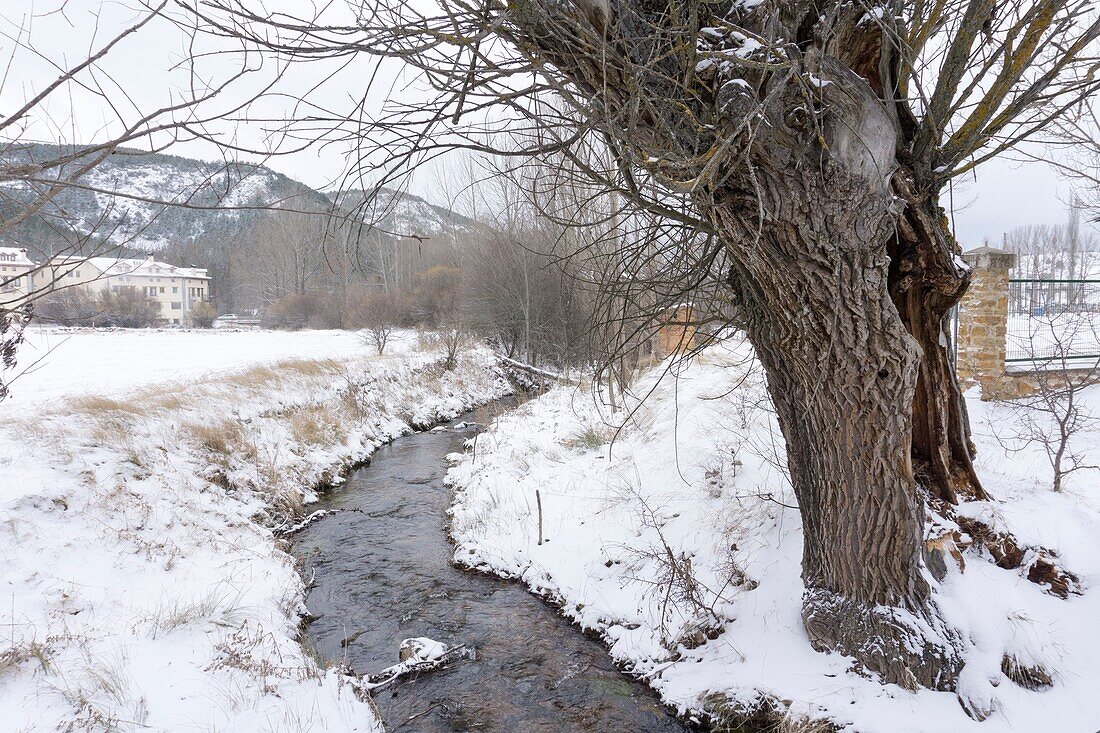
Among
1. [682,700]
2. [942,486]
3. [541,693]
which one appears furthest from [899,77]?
[541,693]

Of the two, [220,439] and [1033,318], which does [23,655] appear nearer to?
[220,439]

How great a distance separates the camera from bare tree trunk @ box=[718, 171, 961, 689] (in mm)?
2783

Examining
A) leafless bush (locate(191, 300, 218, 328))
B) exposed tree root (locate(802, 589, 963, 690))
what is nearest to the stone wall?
exposed tree root (locate(802, 589, 963, 690))

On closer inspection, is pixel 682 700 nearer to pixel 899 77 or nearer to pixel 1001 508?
pixel 1001 508

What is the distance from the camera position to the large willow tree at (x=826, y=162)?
94.2 inches

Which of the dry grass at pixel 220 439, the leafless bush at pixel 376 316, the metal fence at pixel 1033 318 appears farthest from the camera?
the leafless bush at pixel 376 316

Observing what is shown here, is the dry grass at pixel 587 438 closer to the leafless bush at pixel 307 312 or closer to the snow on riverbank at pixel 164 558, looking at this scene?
the snow on riverbank at pixel 164 558

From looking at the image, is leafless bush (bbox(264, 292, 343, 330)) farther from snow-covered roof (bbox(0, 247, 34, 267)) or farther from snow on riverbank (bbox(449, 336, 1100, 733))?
snow-covered roof (bbox(0, 247, 34, 267))

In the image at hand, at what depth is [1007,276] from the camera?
8477 mm

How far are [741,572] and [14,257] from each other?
4.83 metres

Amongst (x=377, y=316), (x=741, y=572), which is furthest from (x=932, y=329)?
(x=377, y=316)

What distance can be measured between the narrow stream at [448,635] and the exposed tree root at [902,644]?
141cm

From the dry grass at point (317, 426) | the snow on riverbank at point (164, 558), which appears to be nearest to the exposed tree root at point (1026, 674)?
the snow on riverbank at point (164, 558)

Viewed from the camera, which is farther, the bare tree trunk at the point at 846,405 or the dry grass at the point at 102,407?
the dry grass at the point at 102,407
